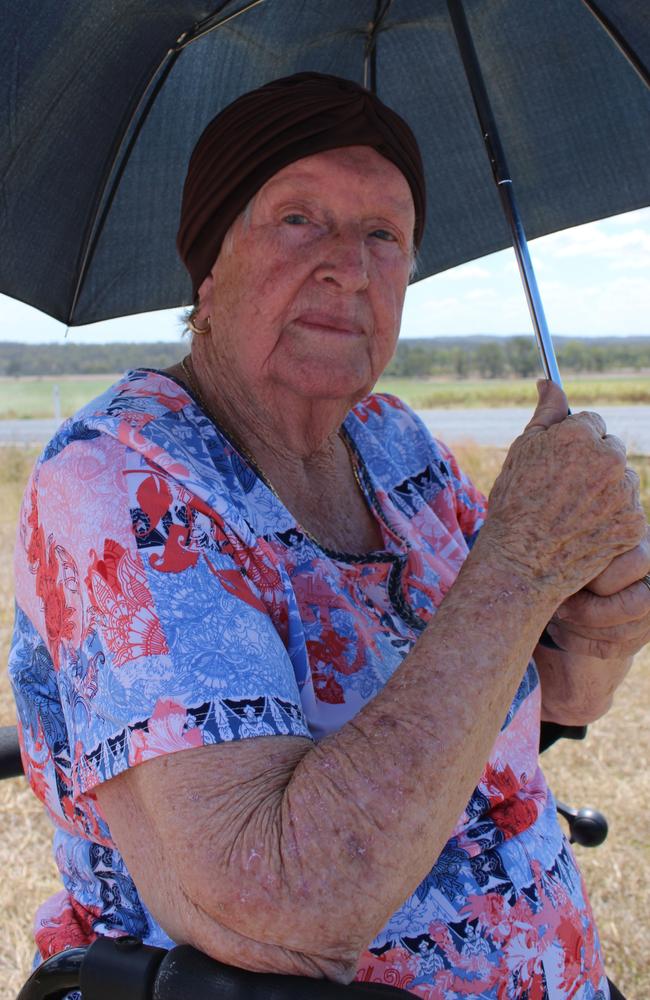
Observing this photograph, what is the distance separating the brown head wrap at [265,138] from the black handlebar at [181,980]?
1110mm

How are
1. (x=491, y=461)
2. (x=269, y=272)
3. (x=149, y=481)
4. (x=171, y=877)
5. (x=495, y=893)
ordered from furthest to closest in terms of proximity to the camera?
1. (x=491, y=461)
2. (x=269, y=272)
3. (x=495, y=893)
4. (x=149, y=481)
5. (x=171, y=877)

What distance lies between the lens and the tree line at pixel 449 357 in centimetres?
6106

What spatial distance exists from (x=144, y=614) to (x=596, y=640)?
96 centimetres

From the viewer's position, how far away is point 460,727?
118 centimetres

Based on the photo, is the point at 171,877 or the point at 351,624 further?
the point at 351,624

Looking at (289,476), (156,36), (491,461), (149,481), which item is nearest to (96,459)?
(149,481)

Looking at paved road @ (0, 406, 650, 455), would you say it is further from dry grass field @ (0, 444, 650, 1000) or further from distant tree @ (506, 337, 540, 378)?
distant tree @ (506, 337, 540, 378)

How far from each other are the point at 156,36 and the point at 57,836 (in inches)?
53.9

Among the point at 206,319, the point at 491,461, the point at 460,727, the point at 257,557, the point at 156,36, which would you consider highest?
the point at 156,36

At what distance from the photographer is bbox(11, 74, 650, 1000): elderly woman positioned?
1.15 metres

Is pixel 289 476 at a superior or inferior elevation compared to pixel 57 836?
superior

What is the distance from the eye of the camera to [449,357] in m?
79.1

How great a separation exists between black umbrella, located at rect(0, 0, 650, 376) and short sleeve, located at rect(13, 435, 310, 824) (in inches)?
25.8

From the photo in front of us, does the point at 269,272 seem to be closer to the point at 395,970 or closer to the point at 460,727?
the point at 460,727
